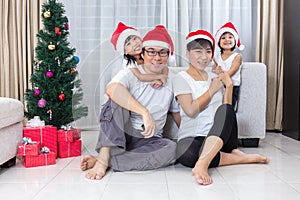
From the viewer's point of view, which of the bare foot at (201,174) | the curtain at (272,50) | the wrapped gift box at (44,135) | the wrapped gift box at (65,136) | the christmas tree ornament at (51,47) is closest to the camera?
the bare foot at (201,174)

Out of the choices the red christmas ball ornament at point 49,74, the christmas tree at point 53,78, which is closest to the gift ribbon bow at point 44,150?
the christmas tree at point 53,78

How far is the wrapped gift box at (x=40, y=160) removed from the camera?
2.28 meters

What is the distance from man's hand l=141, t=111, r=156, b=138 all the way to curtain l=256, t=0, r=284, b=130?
5.79 feet

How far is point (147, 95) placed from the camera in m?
2.09

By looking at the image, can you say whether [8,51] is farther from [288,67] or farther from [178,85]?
[288,67]

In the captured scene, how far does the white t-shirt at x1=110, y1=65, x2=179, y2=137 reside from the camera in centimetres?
205

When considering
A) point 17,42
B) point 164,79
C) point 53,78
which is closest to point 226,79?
point 164,79

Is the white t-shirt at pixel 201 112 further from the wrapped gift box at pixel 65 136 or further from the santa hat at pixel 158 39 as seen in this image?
the wrapped gift box at pixel 65 136

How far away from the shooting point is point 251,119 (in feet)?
9.22

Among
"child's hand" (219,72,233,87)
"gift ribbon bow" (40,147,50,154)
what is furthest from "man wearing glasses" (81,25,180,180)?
"child's hand" (219,72,233,87)

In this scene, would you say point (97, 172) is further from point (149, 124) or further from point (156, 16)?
point (156, 16)

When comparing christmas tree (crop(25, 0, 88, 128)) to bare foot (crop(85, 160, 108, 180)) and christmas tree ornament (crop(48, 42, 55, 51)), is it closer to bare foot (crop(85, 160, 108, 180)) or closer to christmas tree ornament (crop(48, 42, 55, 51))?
christmas tree ornament (crop(48, 42, 55, 51))

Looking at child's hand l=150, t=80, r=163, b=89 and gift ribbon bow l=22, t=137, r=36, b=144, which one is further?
gift ribbon bow l=22, t=137, r=36, b=144

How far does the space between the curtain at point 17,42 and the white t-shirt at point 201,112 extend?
183 cm
